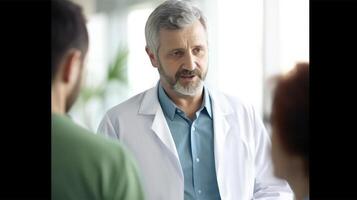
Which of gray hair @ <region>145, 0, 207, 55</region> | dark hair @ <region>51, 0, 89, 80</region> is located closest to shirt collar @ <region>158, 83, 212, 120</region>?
gray hair @ <region>145, 0, 207, 55</region>

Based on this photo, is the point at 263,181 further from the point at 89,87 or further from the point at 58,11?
the point at 58,11

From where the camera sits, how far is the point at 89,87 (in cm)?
122

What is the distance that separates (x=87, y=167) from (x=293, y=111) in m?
0.57

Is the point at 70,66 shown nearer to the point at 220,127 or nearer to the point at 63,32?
the point at 63,32

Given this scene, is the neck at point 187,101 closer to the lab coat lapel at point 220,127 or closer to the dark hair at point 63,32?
the lab coat lapel at point 220,127

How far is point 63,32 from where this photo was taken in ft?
3.72

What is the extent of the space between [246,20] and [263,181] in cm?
42

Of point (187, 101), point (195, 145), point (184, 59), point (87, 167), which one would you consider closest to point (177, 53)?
point (184, 59)

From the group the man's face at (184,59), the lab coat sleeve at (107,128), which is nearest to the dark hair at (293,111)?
the man's face at (184,59)

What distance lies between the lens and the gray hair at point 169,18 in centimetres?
118

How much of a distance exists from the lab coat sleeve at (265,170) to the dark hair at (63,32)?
482 millimetres

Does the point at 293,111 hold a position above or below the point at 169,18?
below
